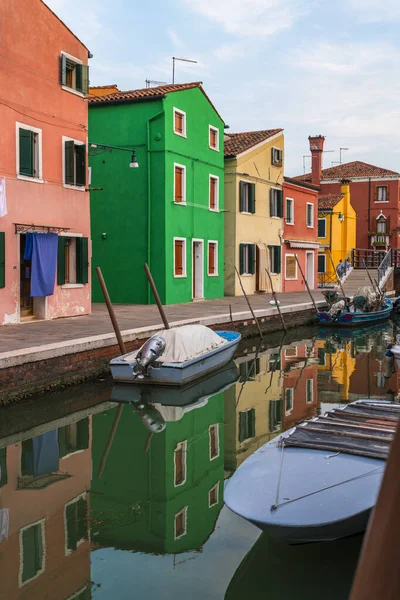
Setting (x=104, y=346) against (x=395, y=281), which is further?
(x=395, y=281)

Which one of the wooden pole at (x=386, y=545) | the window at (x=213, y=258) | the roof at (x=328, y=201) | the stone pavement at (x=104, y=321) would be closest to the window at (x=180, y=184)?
the window at (x=213, y=258)

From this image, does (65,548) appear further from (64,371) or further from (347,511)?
(64,371)

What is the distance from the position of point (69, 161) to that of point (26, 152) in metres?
1.58

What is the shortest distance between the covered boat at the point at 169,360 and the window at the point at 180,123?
37.1 feet

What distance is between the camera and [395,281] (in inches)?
1421

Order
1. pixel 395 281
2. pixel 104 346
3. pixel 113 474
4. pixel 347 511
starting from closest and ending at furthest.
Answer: pixel 347 511
pixel 113 474
pixel 104 346
pixel 395 281

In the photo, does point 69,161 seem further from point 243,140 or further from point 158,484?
point 243,140

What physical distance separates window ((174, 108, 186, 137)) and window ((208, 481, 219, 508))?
57.2 ft

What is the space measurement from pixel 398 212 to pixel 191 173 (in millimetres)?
29155

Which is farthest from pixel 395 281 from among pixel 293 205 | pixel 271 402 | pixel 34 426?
pixel 34 426

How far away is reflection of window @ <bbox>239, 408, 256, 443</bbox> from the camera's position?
9.64 meters

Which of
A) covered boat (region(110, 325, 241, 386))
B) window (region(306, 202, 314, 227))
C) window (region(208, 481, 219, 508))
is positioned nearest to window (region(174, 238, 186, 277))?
covered boat (region(110, 325, 241, 386))

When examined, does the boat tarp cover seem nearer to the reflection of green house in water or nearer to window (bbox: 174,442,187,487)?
the reflection of green house in water

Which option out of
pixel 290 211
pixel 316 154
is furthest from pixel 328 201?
pixel 290 211
